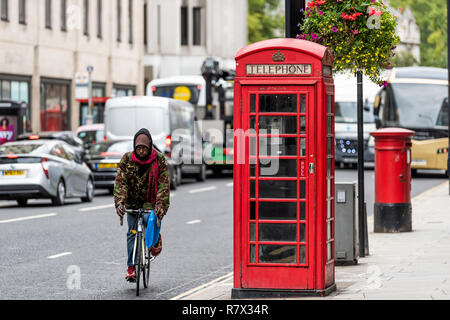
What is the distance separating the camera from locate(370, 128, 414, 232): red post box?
17.6m

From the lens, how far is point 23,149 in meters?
25.0

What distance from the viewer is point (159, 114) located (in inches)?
1362

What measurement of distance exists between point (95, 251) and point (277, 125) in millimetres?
6072

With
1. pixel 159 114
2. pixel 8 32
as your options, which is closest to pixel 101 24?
pixel 8 32

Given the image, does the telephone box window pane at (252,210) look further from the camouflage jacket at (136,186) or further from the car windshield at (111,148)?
the car windshield at (111,148)

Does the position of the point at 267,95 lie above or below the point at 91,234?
above

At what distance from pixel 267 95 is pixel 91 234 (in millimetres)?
8539

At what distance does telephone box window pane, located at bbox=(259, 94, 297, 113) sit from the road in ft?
7.21

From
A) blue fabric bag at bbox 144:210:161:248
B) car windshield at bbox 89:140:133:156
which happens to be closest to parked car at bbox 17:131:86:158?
car windshield at bbox 89:140:133:156

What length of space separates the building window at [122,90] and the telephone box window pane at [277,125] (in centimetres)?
4711

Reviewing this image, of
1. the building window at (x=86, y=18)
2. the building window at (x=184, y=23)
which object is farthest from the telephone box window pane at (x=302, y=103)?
the building window at (x=184, y=23)

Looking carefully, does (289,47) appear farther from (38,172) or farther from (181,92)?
(181,92)

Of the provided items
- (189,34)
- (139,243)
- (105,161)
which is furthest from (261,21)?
(139,243)

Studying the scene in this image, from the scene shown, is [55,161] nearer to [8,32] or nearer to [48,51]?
[8,32]
